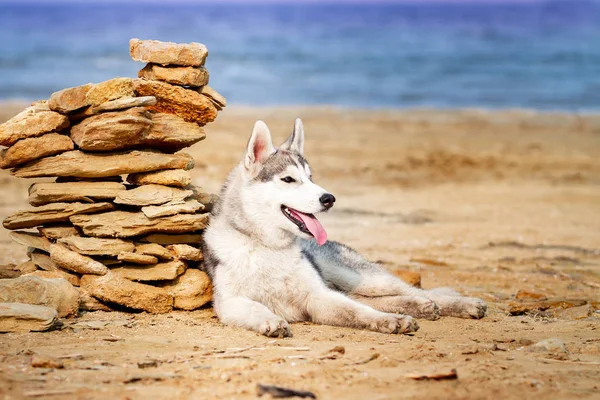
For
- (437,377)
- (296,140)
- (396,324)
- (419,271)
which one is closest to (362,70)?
(419,271)

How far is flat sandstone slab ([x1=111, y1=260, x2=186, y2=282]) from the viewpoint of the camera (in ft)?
25.6

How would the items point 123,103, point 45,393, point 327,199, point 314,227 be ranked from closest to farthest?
point 45,393 < point 327,199 < point 314,227 < point 123,103

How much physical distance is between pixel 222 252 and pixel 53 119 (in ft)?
6.75

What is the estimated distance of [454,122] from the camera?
2348 centimetres

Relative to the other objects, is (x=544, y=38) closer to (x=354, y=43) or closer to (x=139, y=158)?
(x=354, y=43)

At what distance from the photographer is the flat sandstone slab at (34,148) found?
774 centimetres

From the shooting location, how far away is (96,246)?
7.68 m

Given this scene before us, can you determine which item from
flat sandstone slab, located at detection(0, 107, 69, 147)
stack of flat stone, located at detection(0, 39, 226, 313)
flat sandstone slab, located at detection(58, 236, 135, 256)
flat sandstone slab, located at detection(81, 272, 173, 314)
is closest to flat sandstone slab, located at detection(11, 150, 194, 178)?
stack of flat stone, located at detection(0, 39, 226, 313)

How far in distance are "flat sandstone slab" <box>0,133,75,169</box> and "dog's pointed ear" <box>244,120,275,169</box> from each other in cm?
177

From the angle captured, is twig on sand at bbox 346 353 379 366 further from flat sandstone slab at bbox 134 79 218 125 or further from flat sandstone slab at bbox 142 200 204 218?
flat sandstone slab at bbox 134 79 218 125

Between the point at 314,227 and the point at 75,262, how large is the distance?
228cm

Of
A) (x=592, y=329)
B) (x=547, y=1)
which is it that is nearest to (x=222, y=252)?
(x=592, y=329)

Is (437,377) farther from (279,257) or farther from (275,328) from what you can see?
(279,257)

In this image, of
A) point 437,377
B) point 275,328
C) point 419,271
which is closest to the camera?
point 437,377
